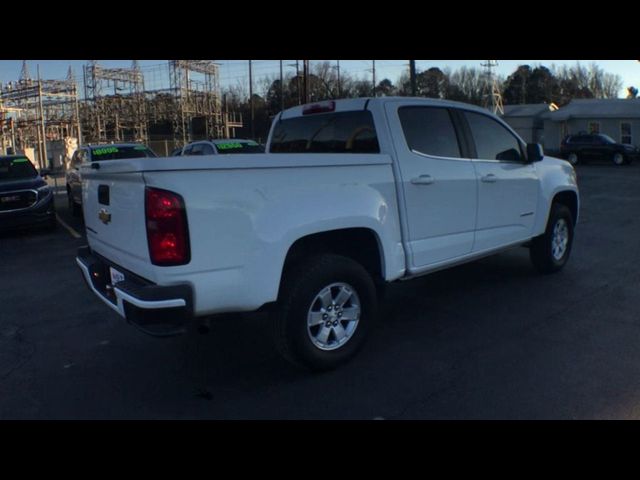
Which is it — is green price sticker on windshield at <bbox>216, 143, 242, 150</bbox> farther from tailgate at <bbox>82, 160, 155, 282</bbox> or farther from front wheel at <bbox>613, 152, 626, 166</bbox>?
front wheel at <bbox>613, 152, 626, 166</bbox>

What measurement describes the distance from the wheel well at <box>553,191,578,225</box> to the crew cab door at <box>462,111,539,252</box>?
886 mm

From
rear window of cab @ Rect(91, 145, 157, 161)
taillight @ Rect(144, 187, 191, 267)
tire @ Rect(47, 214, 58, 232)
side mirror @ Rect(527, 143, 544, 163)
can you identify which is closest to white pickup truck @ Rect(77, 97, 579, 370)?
taillight @ Rect(144, 187, 191, 267)

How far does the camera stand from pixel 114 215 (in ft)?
12.6

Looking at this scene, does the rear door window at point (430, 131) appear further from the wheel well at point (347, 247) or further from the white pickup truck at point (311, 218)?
the wheel well at point (347, 247)

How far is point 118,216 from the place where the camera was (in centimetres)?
379

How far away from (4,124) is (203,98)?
17.5 meters

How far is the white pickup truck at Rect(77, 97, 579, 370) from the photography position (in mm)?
3373

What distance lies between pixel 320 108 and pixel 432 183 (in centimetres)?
129

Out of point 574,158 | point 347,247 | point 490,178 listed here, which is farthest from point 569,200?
point 574,158
